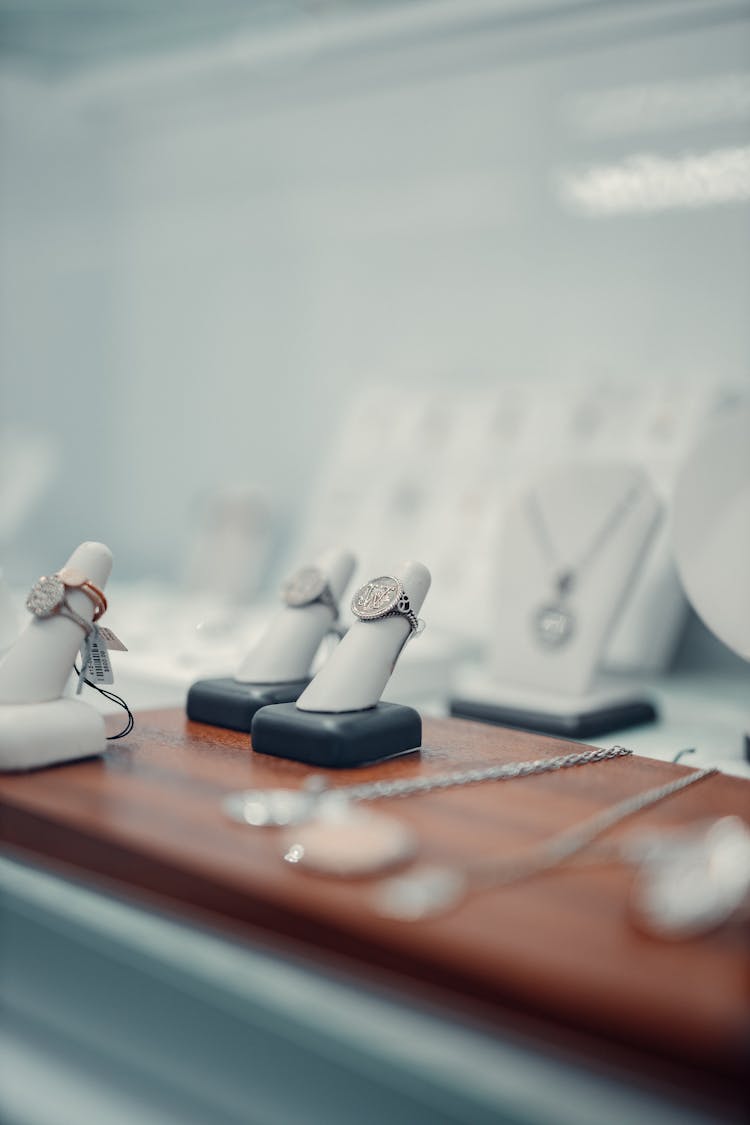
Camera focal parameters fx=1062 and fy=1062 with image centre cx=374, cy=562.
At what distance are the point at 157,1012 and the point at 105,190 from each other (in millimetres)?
2007

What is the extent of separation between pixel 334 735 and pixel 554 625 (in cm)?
51

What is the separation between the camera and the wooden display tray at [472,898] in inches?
19.8

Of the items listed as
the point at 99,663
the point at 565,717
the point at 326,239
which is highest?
the point at 326,239

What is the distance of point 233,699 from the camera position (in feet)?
3.30

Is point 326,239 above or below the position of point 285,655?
above

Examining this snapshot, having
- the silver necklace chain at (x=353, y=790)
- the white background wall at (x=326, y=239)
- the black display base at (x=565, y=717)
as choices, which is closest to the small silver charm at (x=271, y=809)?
the silver necklace chain at (x=353, y=790)

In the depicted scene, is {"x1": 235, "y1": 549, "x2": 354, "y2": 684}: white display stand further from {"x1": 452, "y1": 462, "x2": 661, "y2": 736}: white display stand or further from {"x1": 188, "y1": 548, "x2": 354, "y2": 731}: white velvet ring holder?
{"x1": 452, "y1": 462, "x2": 661, "y2": 736}: white display stand

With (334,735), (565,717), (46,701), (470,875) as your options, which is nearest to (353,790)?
(334,735)

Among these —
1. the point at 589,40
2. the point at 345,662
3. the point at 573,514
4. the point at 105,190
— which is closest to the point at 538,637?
the point at 573,514

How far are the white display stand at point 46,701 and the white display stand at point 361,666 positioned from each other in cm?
19

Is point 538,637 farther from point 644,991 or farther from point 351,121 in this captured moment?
point 351,121

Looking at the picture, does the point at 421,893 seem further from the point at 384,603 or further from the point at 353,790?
the point at 384,603

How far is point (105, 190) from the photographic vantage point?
2543 millimetres

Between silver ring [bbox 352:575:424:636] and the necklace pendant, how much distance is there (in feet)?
1.31
